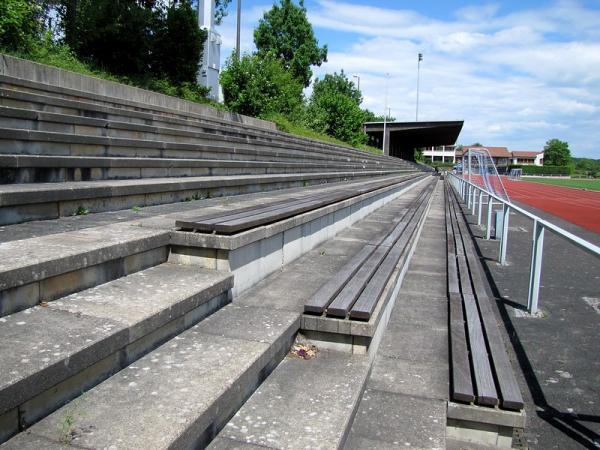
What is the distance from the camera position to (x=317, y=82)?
7288 cm

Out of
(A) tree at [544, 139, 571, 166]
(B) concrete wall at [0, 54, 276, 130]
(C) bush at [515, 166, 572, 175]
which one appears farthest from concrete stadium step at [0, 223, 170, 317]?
(A) tree at [544, 139, 571, 166]

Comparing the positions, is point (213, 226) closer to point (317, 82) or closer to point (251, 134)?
point (251, 134)

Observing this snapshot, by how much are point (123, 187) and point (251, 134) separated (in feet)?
25.1

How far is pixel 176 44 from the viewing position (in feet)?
58.7

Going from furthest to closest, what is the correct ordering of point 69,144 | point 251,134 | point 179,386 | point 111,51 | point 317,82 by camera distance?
point 317,82 → point 111,51 → point 251,134 → point 69,144 → point 179,386

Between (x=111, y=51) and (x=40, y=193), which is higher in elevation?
(x=111, y=51)

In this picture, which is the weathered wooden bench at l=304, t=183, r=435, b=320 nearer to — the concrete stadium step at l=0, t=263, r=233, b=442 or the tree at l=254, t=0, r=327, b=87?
the concrete stadium step at l=0, t=263, r=233, b=442

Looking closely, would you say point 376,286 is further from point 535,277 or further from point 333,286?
point 535,277

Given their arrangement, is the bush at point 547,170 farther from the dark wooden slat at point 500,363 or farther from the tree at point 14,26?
the dark wooden slat at point 500,363

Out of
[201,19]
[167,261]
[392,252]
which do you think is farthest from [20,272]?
[201,19]

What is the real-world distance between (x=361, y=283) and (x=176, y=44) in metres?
16.3

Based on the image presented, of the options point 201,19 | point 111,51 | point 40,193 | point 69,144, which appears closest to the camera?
point 40,193

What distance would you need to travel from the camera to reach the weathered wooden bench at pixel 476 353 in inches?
113

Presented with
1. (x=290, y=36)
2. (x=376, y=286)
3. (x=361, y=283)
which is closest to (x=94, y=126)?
(x=361, y=283)
